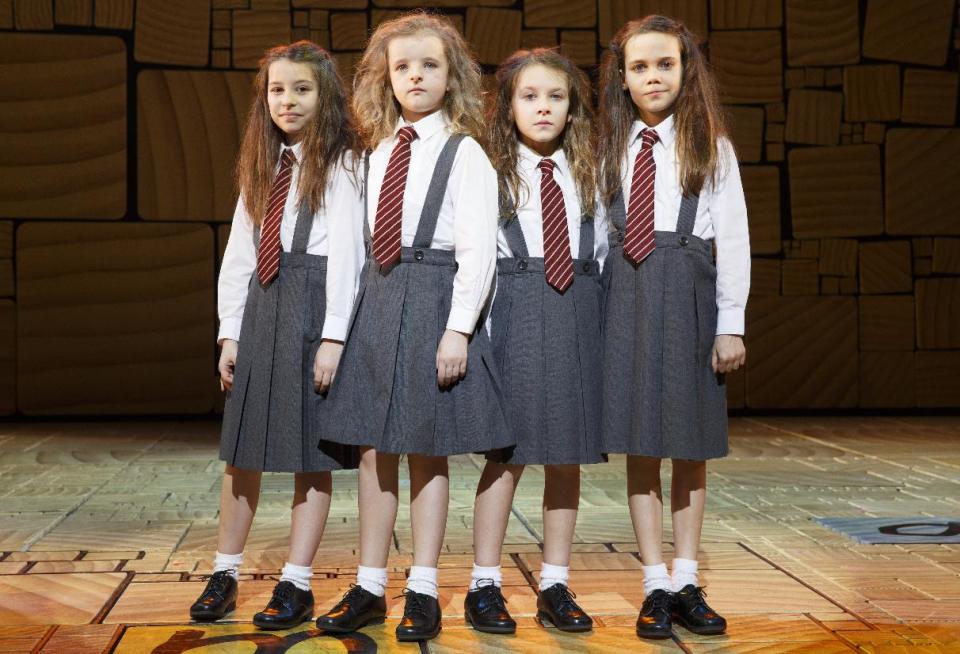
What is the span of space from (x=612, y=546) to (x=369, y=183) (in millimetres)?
1384

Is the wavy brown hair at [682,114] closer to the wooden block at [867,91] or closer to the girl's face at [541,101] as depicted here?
the girl's face at [541,101]

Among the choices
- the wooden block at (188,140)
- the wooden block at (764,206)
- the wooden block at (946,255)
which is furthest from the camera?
the wooden block at (946,255)

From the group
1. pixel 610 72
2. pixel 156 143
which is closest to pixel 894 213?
pixel 156 143

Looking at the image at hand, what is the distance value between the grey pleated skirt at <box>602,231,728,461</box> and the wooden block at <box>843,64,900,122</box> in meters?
5.21

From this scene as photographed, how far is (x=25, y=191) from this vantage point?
21.2 feet

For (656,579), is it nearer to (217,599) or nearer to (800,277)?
(217,599)

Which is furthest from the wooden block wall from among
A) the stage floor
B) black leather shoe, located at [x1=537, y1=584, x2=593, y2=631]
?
black leather shoe, located at [x1=537, y1=584, x2=593, y2=631]

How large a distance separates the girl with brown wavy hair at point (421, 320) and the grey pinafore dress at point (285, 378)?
0.34 feet

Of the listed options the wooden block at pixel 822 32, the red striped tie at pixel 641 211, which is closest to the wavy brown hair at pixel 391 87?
the red striped tie at pixel 641 211

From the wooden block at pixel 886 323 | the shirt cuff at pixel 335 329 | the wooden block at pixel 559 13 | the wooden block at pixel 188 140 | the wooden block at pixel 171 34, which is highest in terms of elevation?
the wooden block at pixel 559 13

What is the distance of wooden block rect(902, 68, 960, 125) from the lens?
7055mm

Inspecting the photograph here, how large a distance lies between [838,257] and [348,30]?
11.2ft

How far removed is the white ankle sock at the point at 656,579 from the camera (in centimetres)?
230

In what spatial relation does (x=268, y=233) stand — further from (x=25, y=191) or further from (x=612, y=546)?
(x=25, y=191)
